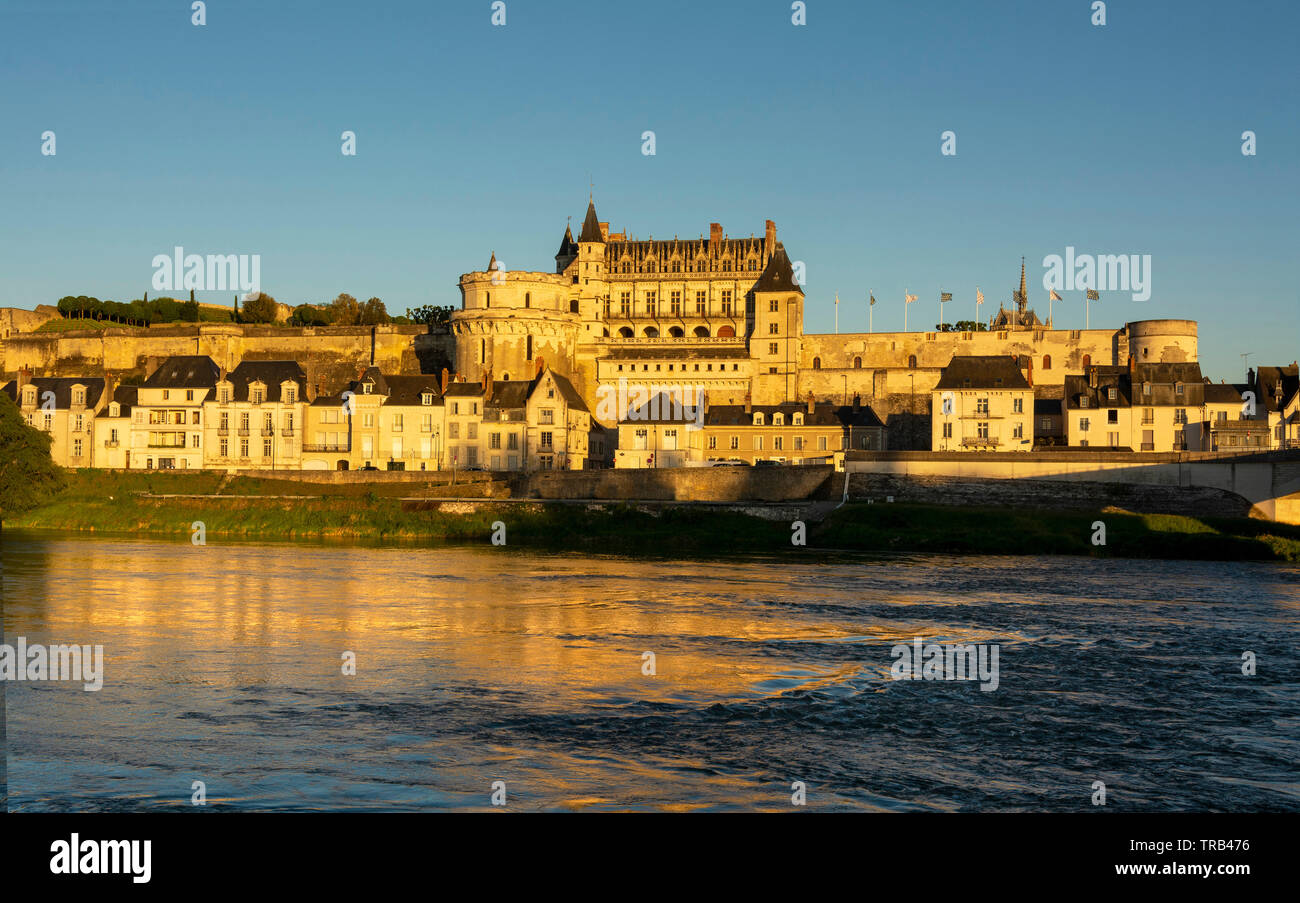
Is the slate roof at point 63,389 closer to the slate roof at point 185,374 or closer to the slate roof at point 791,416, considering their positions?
the slate roof at point 185,374

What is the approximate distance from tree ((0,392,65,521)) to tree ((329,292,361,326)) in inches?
1981

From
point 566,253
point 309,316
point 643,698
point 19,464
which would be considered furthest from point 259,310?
point 643,698

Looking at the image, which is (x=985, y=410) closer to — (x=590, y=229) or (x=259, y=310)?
(x=590, y=229)

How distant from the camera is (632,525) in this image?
1907 inches

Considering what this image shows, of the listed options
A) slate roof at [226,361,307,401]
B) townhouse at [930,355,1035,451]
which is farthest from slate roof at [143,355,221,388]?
townhouse at [930,355,1035,451]

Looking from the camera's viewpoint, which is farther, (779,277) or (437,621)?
(779,277)

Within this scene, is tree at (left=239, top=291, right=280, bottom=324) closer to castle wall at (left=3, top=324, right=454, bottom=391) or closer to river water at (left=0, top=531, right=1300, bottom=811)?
castle wall at (left=3, top=324, right=454, bottom=391)

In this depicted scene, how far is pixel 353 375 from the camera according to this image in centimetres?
8269

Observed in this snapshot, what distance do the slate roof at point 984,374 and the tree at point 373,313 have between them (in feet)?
176

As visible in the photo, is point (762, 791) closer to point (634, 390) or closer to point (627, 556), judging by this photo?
point (627, 556)

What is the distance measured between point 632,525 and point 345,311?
207ft

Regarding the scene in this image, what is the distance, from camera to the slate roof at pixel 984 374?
6175 centimetres
